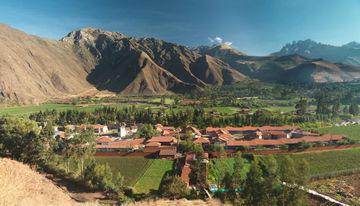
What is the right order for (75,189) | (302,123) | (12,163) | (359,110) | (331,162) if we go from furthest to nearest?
(359,110), (302,123), (331,162), (75,189), (12,163)

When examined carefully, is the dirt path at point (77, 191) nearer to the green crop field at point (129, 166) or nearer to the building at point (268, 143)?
the green crop field at point (129, 166)

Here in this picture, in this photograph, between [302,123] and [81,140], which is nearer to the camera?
[81,140]

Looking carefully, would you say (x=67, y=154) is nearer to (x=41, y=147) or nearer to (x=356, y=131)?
(x=41, y=147)

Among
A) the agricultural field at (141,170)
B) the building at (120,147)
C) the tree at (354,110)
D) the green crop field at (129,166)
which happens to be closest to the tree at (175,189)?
the agricultural field at (141,170)

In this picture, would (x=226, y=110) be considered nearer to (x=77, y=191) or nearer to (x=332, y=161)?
(x=332, y=161)

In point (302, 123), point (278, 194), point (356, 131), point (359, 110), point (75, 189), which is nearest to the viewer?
point (278, 194)

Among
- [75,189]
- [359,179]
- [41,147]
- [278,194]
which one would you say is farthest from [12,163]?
[359,179]

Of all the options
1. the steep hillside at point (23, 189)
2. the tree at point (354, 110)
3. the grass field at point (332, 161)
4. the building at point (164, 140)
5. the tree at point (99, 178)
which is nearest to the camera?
the steep hillside at point (23, 189)

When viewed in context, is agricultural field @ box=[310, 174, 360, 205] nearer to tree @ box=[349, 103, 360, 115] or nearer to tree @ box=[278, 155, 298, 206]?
tree @ box=[278, 155, 298, 206]
